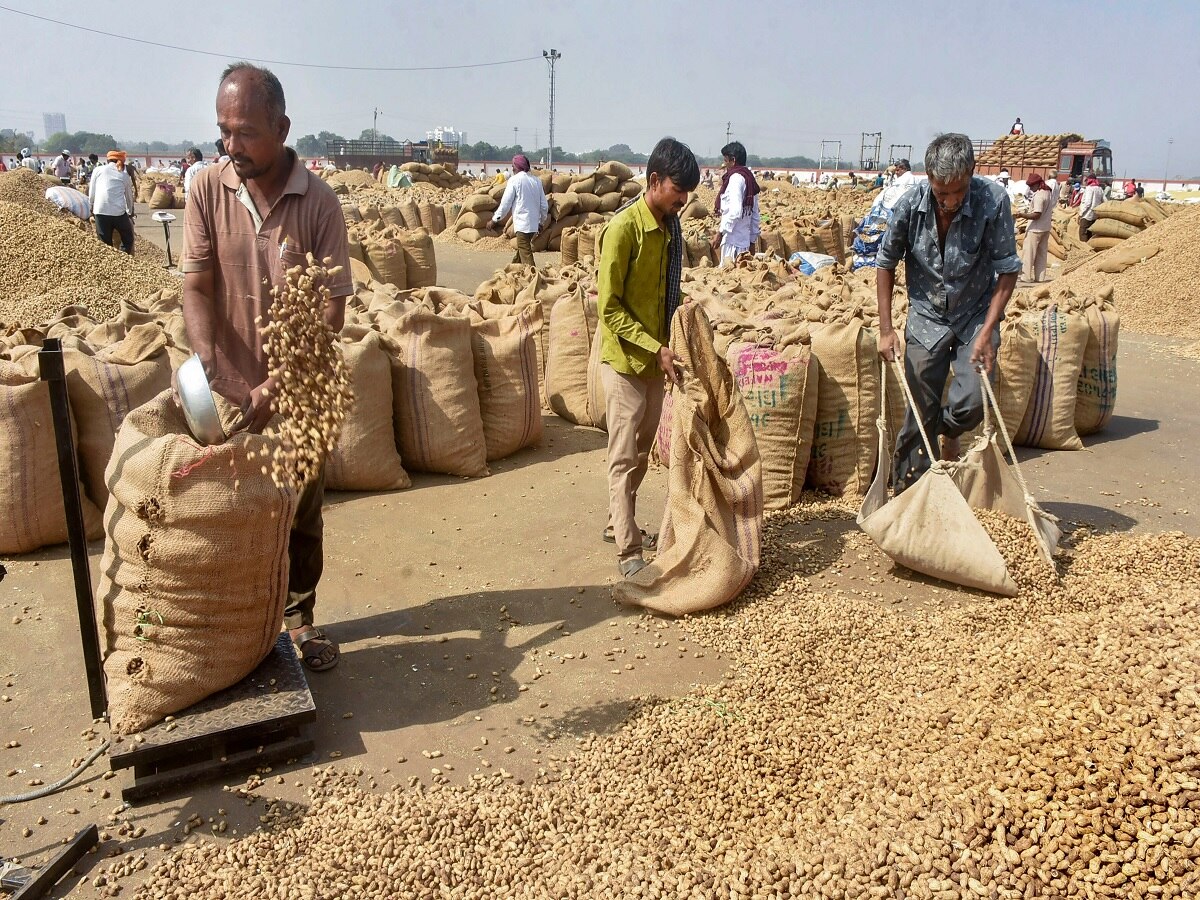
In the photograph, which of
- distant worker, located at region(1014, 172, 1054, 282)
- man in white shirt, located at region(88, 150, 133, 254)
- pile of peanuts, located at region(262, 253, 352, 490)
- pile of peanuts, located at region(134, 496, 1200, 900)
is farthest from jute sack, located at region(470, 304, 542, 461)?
distant worker, located at region(1014, 172, 1054, 282)

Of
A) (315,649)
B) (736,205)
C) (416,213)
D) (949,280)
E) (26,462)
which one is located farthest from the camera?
(416,213)

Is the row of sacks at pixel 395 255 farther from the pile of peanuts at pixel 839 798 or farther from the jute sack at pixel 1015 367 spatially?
the pile of peanuts at pixel 839 798

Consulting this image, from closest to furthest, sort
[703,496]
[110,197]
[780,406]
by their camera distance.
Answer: [703,496] → [780,406] → [110,197]

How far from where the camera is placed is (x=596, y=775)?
2.46 m

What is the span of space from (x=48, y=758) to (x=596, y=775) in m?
1.50

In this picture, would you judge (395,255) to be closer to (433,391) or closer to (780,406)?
(433,391)

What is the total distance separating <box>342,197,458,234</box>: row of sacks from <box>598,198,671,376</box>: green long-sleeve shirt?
39.3 feet

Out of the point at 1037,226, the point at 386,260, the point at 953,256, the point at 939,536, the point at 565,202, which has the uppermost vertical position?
the point at 565,202

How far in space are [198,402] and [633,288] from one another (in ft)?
5.51

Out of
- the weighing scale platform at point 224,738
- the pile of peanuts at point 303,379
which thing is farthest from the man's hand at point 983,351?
the weighing scale platform at point 224,738

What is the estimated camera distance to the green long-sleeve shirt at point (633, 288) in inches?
130

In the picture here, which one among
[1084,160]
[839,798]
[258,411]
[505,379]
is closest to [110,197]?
[505,379]

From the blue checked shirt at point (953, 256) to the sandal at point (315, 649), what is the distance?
2635mm

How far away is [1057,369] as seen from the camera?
16.7ft
